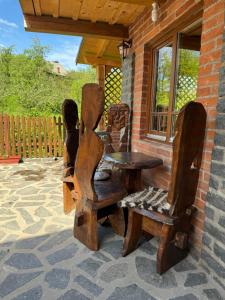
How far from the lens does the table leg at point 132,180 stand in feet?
8.07

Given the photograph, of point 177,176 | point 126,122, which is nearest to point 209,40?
point 177,176

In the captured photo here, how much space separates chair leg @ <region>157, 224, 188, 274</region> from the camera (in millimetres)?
1745

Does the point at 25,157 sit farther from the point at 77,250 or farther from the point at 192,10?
the point at 192,10

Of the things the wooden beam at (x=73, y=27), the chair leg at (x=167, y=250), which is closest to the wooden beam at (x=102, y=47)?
the wooden beam at (x=73, y=27)

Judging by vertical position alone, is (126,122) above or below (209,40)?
below

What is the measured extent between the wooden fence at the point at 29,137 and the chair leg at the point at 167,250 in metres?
4.14

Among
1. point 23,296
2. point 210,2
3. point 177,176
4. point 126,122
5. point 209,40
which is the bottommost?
point 23,296

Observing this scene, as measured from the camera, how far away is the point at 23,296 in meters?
1.54

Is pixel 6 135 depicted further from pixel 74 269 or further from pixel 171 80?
pixel 74 269

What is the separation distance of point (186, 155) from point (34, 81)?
13.2m

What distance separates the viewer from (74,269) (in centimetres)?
181

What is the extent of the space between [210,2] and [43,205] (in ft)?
9.20

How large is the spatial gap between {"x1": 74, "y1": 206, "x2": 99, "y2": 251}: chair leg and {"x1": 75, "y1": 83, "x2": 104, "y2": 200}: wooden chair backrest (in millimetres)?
164

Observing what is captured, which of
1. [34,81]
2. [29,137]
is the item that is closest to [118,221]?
[29,137]
